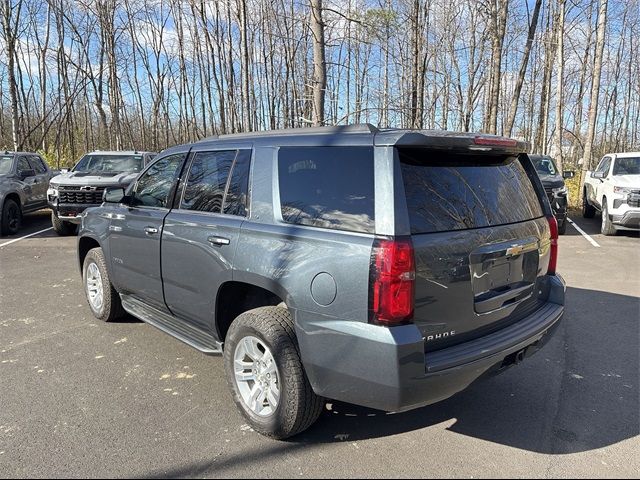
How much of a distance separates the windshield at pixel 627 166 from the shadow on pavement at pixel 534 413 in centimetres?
842

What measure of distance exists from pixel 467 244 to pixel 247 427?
6.05 ft

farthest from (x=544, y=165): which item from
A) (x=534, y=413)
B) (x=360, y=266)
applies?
(x=360, y=266)

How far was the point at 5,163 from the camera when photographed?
11383mm

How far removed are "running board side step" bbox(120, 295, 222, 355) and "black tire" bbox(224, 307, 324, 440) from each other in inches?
26.2

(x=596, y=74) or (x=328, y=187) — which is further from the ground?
(x=596, y=74)

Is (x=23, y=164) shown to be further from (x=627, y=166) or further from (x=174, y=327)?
(x=627, y=166)

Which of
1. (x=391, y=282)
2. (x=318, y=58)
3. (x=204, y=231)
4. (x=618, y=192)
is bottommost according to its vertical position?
(x=618, y=192)

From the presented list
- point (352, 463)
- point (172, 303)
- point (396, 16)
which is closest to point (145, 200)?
point (172, 303)

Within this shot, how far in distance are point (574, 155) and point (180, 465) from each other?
40.8 m

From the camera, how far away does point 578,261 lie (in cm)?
863

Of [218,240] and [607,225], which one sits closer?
[218,240]

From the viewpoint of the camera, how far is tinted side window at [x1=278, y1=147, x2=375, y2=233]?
261cm

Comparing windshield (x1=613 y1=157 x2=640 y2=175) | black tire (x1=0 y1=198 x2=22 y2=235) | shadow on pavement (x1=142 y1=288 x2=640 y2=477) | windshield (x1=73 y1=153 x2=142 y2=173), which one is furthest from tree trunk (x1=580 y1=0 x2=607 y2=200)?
black tire (x1=0 y1=198 x2=22 y2=235)

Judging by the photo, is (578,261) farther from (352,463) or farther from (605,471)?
(352,463)
